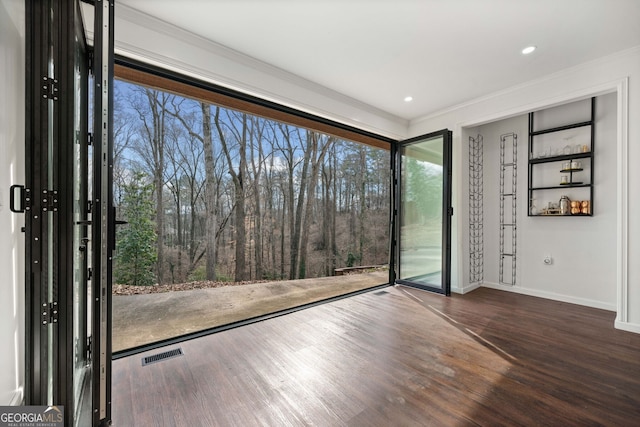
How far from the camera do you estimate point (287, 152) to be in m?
6.35

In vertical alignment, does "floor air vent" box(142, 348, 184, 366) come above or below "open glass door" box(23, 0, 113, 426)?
below

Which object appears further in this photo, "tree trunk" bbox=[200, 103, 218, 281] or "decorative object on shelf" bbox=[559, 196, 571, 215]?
"tree trunk" bbox=[200, 103, 218, 281]

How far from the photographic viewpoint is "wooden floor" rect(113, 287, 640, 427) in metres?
1.54

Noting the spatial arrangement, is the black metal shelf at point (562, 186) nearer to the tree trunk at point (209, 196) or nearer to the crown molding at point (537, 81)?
the crown molding at point (537, 81)

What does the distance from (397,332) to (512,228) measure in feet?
9.39

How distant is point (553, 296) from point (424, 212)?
207 centimetres

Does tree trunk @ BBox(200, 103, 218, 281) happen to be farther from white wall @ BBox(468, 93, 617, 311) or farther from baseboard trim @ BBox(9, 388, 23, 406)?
white wall @ BBox(468, 93, 617, 311)

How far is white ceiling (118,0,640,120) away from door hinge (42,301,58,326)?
2.19 metres

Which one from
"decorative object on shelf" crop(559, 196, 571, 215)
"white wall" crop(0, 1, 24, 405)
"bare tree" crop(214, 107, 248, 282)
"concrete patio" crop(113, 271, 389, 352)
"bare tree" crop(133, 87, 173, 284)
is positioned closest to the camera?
"white wall" crop(0, 1, 24, 405)

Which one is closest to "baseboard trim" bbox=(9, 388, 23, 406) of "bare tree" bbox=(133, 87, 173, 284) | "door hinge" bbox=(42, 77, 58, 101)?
"door hinge" bbox=(42, 77, 58, 101)

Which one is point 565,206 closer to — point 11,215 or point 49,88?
point 49,88

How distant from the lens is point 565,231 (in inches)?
144

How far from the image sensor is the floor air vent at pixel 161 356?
2.08 meters

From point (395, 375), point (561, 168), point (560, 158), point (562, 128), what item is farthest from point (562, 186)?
point (395, 375)
